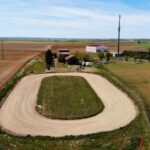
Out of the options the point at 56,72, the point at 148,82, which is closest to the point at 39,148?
the point at 148,82

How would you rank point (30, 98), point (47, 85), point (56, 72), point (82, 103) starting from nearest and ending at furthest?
1. point (82, 103)
2. point (30, 98)
3. point (47, 85)
4. point (56, 72)

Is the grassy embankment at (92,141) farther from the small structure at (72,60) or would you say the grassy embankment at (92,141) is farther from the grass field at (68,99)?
the small structure at (72,60)

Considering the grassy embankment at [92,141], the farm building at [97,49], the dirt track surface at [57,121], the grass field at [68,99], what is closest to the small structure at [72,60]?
the grass field at [68,99]

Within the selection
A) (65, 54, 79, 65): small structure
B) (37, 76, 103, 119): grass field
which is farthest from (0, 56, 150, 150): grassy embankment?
(65, 54, 79, 65): small structure

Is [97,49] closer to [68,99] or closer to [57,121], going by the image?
[68,99]

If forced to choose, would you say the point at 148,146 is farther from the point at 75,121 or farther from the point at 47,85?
the point at 47,85

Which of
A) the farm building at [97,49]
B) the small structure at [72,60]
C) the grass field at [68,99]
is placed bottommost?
the farm building at [97,49]

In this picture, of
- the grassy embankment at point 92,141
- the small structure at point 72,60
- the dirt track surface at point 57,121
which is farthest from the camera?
the small structure at point 72,60
